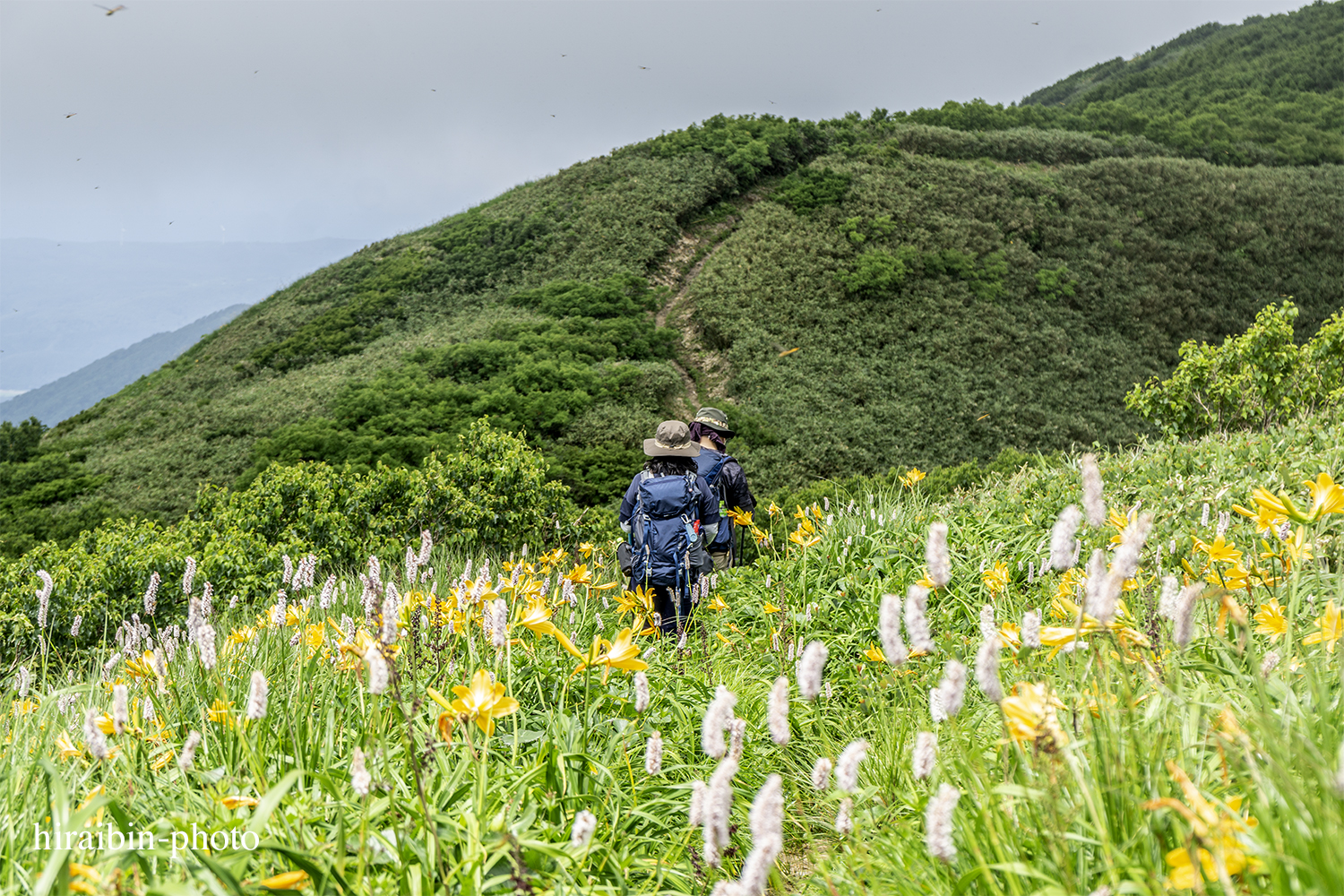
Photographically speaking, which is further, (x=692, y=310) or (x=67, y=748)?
(x=692, y=310)

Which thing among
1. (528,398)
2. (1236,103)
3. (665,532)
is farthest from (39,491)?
(1236,103)

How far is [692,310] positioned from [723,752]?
19.0 m

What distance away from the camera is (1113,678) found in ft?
5.78

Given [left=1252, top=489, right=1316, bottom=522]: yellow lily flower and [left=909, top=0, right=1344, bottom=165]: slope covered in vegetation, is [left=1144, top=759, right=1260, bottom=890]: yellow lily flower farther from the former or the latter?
[left=909, top=0, right=1344, bottom=165]: slope covered in vegetation

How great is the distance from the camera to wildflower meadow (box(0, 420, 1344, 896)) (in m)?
1.01

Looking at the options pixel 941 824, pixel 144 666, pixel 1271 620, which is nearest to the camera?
pixel 941 824

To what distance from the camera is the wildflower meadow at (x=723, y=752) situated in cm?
101

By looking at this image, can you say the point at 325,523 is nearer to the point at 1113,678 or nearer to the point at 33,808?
the point at 33,808

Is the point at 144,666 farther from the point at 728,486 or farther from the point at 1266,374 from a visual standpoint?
the point at 1266,374

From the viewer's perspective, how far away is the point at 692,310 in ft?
64.1

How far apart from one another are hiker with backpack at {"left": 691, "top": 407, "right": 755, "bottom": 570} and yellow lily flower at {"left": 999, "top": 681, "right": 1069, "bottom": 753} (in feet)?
10.9

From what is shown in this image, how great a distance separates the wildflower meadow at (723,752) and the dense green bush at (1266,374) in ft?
24.3

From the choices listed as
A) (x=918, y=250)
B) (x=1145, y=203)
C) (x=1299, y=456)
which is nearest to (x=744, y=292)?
(x=918, y=250)

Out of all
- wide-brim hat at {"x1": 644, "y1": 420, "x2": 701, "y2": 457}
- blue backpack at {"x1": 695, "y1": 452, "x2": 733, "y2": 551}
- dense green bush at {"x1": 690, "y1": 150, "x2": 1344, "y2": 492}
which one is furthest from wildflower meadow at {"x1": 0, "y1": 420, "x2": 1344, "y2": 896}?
dense green bush at {"x1": 690, "y1": 150, "x2": 1344, "y2": 492}
